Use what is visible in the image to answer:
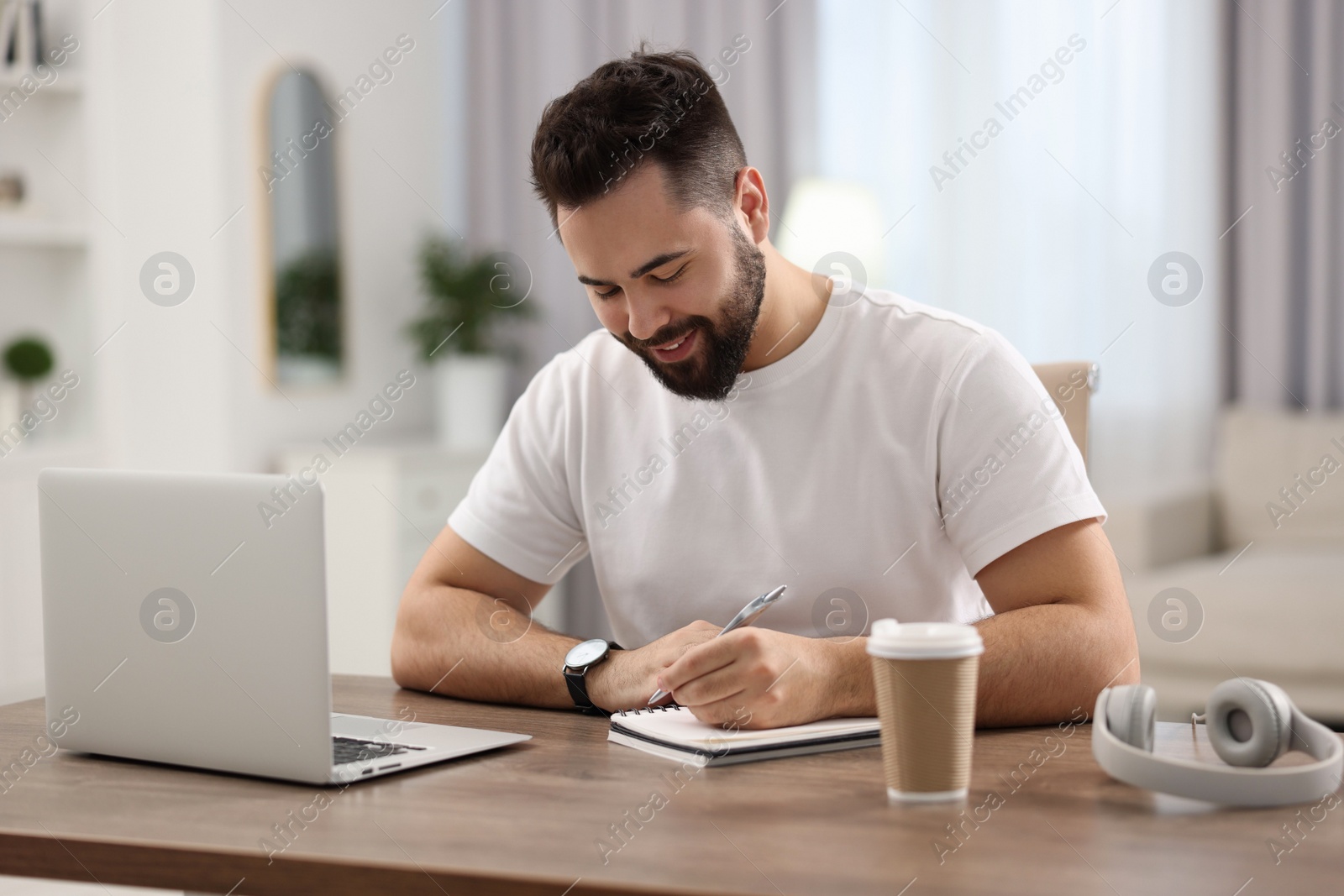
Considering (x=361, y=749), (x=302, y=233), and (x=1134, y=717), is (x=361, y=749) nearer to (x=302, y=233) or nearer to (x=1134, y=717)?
(x=1134, y=717)

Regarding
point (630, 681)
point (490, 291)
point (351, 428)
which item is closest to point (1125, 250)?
point (490, 291)

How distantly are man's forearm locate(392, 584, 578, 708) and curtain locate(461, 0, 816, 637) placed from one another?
100 inches

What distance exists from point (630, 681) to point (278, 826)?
1.41 ft

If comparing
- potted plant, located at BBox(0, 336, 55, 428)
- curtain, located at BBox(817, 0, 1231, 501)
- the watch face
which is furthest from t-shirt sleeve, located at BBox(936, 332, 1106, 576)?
potted plant, located at BBox(0, 336, 55, 428)

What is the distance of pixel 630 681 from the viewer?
4.18 feet

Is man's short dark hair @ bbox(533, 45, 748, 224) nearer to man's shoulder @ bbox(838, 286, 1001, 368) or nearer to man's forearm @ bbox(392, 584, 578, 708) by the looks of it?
man's shoulder @ bbox(838, 286, 1001, 368)

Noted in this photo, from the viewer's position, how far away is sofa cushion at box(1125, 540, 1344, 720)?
297 cm

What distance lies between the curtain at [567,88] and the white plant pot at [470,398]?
0.26m

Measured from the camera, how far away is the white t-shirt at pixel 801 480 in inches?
58.8

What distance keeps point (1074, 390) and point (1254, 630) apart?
5.84 feet

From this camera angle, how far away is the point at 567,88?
398 cm

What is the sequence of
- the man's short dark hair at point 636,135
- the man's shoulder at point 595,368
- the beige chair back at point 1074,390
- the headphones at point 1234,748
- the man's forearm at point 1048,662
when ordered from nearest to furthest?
the headphones at point 1234,748, the man's forearm at point 1048,662, the man's short dark hair at point 636,135, the beige chair back at point 1074,390, the man's shoulder at point 595,368

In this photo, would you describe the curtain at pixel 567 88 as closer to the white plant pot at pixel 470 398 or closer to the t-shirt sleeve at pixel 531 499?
the white plant pot at pixel 470 398

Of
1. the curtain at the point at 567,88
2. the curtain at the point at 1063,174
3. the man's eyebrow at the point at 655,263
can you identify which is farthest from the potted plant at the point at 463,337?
the man's eyebrow at the point at 655,263
